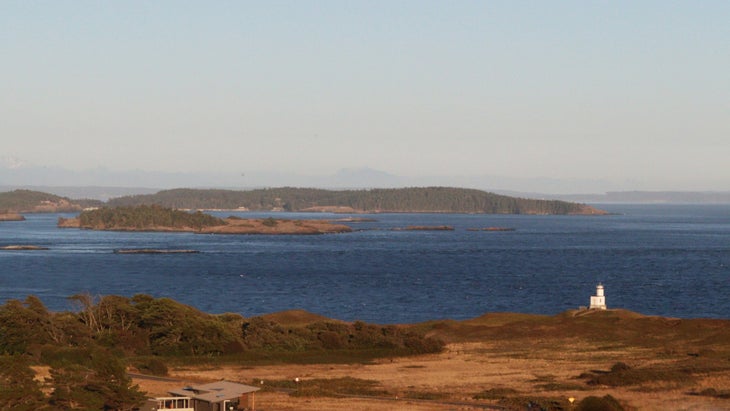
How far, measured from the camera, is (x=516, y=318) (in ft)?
291

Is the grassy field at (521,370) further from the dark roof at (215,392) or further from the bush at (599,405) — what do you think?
the dark roof at (215,392)

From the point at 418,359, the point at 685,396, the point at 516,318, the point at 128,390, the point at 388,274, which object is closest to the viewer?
the point at 128,390

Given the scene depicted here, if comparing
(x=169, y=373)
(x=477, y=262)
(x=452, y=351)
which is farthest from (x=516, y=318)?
(x=477, y=262)

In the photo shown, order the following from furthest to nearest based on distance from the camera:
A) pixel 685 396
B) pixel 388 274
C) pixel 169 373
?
pixel 388 274 → pixel 169 373 → pixel 685 396

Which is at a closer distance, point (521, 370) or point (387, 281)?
point (521, 370)

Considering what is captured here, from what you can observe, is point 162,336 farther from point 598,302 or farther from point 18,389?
point 598,302

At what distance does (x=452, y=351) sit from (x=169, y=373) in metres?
22.1

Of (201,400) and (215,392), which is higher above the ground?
(215,392)

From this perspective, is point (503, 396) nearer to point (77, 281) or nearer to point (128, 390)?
point (128, 390)

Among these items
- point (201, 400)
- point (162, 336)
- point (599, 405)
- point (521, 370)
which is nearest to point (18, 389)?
point (201, 400)

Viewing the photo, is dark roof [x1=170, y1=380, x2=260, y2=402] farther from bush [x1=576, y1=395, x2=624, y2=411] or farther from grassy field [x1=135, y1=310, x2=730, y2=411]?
bush [x1=576, y1=395, x2=624, y2=411]

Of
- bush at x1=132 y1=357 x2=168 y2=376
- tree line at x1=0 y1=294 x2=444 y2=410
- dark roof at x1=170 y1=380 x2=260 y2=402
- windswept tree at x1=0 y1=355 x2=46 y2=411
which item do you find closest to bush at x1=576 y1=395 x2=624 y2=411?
dark roof at x1=170 y1=380 x2=260 y2=402

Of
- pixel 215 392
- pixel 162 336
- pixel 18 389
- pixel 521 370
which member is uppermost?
pixel 18 389

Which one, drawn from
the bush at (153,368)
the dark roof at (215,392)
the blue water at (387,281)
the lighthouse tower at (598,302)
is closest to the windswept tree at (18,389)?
the dark roof at (215,392)
